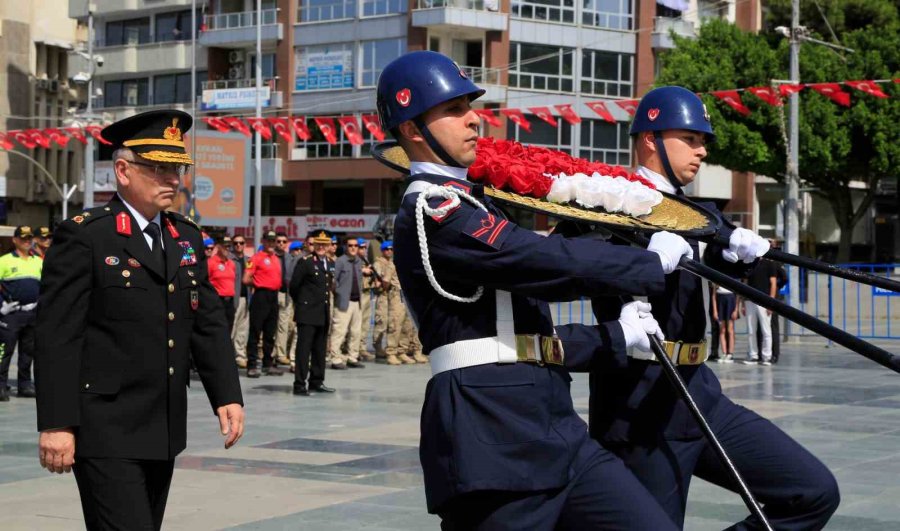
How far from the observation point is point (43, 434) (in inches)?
178

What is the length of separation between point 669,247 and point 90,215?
2.06m

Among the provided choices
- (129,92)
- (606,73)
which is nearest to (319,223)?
(606,73)

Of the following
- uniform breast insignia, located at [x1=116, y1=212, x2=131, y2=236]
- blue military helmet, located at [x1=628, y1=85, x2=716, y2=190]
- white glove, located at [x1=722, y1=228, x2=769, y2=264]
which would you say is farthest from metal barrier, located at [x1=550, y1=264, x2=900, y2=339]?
uniform breast insignia, located at [x1=116, y1=212, x2=131, y2=236]

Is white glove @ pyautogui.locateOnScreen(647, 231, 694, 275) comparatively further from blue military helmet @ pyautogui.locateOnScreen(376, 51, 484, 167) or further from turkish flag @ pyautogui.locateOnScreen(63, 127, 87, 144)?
turkish flag @ pyautogui.locateOnScreen(63, 127, 87, 144)

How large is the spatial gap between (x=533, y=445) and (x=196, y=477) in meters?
6.01

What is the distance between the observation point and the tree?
42.7 m

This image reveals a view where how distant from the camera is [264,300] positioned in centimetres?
1816

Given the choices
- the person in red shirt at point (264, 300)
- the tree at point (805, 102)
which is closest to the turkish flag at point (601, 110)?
the person in red shirt at point (264, 300)

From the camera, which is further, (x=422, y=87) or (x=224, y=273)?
(x=224, y=273)

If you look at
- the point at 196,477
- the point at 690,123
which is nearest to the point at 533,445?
the point at 690,123

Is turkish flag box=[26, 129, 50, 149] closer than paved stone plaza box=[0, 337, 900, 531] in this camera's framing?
No

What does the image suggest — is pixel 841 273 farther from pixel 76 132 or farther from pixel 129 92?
pixel 129 92

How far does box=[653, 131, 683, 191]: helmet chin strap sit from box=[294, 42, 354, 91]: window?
150 feet

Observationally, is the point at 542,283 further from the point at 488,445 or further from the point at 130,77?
the point at 130,77
